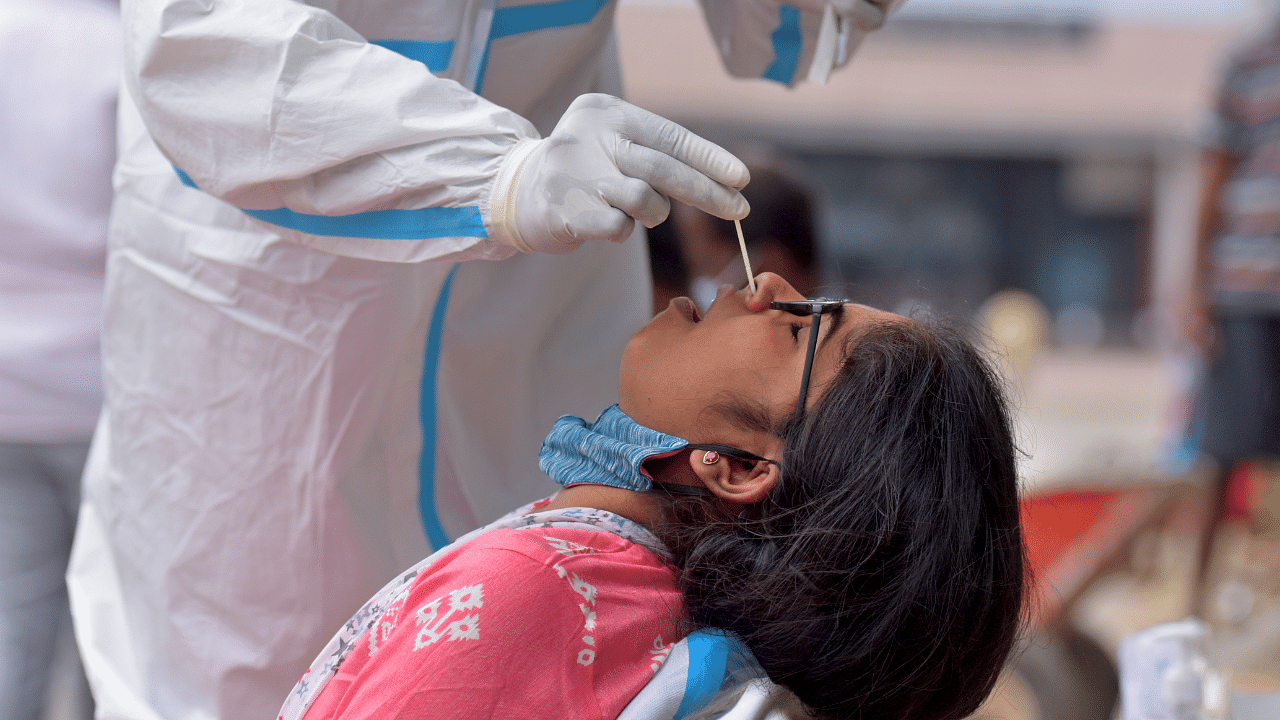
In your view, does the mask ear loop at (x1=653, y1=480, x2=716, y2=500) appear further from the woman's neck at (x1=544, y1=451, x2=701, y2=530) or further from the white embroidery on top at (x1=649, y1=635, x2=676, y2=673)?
the white embroidery on top at (x1=649, y1=635, x2=676, y2=673)

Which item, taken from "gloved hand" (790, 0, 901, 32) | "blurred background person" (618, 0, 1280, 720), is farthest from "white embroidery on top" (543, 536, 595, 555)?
"blurred background person" (618, 0, 1280, 720)

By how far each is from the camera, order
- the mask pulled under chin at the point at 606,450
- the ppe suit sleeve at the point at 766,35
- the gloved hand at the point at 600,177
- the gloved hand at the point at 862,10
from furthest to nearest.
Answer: the ppe suit sleeve at the point at 766,35, the gloved hand at the point at 862,10, the mask pulled under chin at the point at 606,450, the gloved hand at the point at 600,177

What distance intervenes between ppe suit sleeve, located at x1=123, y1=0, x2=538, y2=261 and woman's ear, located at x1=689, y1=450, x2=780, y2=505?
0.34 meters

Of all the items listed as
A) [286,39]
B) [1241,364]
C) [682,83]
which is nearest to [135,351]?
[286,39]

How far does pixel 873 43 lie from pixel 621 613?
9377mm

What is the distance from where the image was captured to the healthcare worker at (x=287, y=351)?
102 cm

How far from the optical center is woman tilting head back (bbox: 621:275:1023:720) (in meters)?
1.08

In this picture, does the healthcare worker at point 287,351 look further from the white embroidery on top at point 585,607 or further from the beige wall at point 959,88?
the beige wall at point 959,88

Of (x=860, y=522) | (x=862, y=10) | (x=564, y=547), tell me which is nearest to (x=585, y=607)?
(x=564, y=547)

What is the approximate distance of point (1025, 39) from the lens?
980cm

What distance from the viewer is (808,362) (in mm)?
1164

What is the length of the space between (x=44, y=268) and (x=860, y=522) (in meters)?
1.22

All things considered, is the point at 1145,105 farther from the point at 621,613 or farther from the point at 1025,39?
the point at 621,613

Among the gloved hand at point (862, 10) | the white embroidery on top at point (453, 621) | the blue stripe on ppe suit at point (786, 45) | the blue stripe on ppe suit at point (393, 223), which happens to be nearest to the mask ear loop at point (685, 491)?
the white embroidery on top at point (453, 621)
